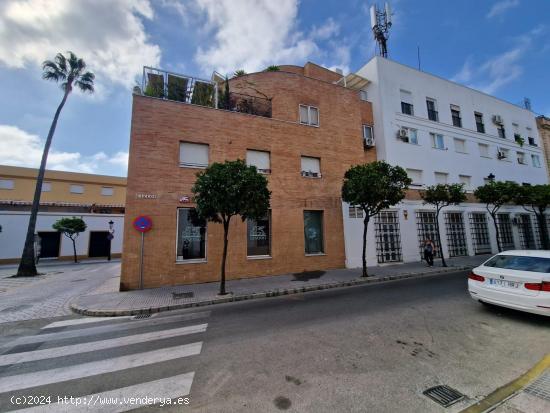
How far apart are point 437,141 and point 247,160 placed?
14.8 meters

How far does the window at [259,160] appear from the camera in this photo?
41.2ft

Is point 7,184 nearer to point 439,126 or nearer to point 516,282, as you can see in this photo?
point 516,282

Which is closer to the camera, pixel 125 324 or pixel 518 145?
pixel 125 324

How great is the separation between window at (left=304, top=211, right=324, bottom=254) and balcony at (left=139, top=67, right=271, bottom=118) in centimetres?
593

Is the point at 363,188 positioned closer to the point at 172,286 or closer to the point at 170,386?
the point at 172,286

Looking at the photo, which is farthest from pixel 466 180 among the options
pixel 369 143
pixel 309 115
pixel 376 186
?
pixel 309 115

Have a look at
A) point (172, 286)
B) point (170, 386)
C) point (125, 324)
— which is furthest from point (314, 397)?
point (172, 286)

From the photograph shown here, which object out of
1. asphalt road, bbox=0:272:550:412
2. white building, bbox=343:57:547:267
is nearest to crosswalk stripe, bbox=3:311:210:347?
asphalt road, bbox=0:272:550:412

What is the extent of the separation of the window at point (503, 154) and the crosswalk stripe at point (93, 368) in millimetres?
26927

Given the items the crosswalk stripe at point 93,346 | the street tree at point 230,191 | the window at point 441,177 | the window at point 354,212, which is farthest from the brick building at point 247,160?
the window at point 441,177

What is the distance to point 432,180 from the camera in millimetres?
17391

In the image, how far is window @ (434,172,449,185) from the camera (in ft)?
58.4

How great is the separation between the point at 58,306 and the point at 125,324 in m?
3.80

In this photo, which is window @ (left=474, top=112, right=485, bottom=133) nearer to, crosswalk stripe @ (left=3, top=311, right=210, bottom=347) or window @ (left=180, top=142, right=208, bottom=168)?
window @ (left=180, top=142, right=208, bottom=168)
